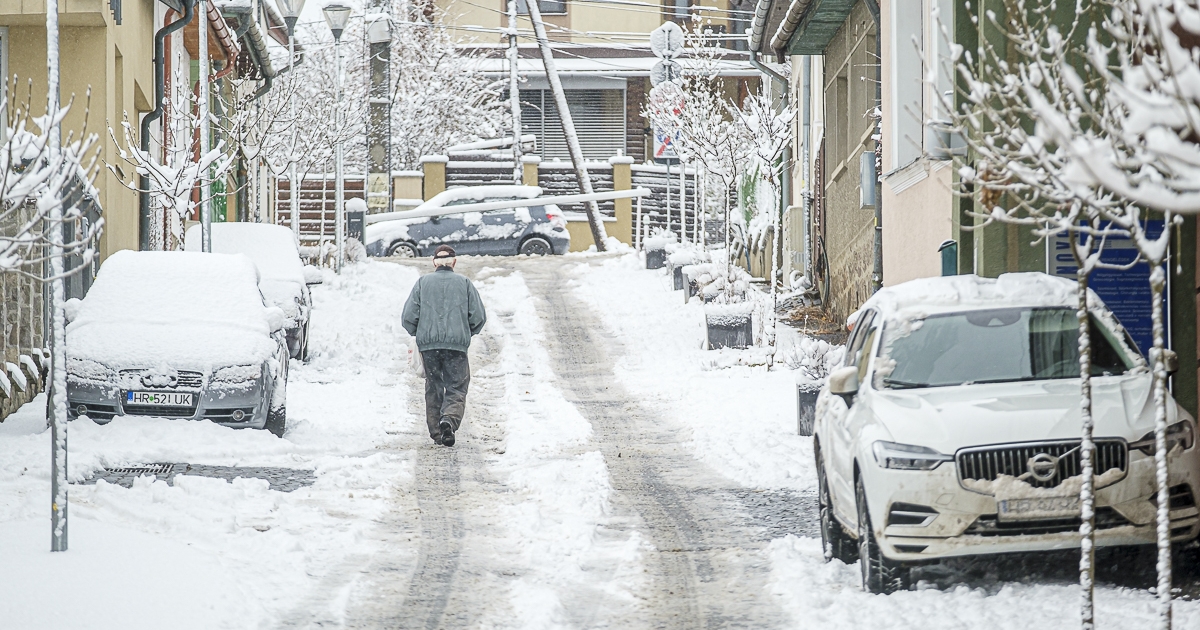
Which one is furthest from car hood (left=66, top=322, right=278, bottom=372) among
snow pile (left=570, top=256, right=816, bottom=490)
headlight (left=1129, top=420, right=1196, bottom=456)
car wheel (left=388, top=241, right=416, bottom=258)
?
car wheel (left=388, top=241, right=416, bottom=258)

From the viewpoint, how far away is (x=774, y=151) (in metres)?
25.6

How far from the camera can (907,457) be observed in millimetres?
7312

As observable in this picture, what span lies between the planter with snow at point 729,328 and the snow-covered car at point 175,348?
6.71 metres

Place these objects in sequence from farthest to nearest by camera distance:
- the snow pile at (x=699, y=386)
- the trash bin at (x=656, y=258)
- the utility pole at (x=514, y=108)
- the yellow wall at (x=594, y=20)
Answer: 1. the yellow wall at (x=594, y=20)
2. the utility pole at (x=514, y=108)
3. the trash bin at (x=656, y=258)
4. the snow pile at (x=699, y=386)

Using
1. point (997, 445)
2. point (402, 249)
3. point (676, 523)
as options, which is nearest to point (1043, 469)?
point (997, 445)

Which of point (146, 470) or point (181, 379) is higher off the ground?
point (181, 379)

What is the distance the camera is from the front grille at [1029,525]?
718 centimetres

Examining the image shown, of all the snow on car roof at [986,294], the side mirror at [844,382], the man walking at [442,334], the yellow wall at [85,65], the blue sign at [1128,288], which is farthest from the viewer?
the yellow wall at [85,65]

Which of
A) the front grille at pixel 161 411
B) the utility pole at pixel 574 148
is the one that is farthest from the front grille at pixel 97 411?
the utility pole at pixel 574 148

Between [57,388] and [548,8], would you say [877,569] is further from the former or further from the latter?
[548,8]

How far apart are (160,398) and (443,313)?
247 centimetres

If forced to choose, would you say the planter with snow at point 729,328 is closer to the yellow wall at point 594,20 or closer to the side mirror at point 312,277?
the side mirror at point 312,277

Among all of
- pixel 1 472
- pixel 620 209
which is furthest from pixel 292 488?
pixel 620 209

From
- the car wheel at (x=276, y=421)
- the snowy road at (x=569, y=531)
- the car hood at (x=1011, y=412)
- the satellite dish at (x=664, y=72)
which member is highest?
the satellite dish at (x=664, y=72)
